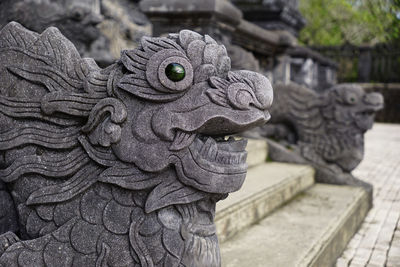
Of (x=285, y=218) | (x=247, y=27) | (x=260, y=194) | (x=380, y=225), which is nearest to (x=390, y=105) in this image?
(x=247, y=27)

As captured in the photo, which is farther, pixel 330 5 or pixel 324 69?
pixel 330 5

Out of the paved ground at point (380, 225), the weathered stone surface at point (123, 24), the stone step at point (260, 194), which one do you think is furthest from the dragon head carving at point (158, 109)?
the weathered stone surface at point (123, 24)

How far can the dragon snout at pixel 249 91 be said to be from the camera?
5.32ft

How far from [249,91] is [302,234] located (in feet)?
4.73

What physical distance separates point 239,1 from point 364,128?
3.18 metres

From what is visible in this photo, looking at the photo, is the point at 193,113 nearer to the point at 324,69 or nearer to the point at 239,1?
the point at 239,1

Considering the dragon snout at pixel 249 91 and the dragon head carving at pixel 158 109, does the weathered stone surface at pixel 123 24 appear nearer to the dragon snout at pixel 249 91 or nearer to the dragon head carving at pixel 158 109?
the dragon head carving at pixel 158 109

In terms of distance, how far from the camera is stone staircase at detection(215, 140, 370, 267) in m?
2.41

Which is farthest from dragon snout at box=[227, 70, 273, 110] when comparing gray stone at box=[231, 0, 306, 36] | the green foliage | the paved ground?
the green foliage

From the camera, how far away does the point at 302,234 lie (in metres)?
2.77

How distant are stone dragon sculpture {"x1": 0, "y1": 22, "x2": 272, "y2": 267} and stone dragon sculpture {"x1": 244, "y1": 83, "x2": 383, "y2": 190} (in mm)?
2802

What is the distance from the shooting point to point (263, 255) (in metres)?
2.37

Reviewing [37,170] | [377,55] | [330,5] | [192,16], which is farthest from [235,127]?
[330,5]

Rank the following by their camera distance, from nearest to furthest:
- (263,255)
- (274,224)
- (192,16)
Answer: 1. (263,255)
2. (274,224)
3. (192,16)
